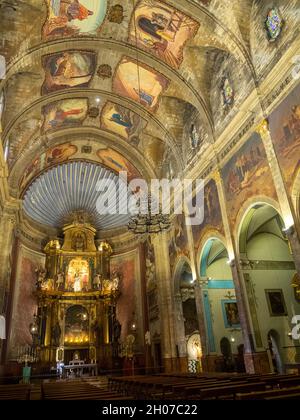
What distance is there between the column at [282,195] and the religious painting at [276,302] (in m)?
5.30

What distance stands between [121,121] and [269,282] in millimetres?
11823

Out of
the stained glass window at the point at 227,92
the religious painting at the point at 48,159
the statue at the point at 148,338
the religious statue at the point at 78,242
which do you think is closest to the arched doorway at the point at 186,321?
the statue at the point at 148,338

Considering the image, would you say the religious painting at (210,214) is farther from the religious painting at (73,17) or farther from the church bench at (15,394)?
the church bench at (15,394)

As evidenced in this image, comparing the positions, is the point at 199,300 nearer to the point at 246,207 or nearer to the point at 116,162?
the point at 246,207

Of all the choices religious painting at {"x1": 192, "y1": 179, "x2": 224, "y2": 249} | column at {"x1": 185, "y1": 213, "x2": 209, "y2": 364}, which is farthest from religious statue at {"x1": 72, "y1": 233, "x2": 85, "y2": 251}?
religious painting at {"x1": 192, "y1": 179, "x2": 224, "y2": 249}

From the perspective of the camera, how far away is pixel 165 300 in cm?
1670

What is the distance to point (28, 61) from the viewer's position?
497 inches

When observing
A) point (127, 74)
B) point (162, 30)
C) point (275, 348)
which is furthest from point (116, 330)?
point (162, 30)

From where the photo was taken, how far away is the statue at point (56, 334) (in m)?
19.9

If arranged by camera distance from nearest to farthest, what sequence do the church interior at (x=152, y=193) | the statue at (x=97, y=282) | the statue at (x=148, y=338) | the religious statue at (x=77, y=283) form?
the church interior at (x=152, y=193) → the statue at (x=148, y=338) → the statue at (x=97, y=282) → the religious statue at (x=77, y=283)

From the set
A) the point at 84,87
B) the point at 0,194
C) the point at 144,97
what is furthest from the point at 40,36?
the point at 0,194

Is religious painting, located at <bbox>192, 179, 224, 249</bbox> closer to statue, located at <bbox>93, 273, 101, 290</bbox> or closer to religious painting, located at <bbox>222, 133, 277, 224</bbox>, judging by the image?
religious painting, located at <bbox>222, 133, 277, 224</bbox>

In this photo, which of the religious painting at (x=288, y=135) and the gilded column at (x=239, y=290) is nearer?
the religious painting at (x=288, y=135)

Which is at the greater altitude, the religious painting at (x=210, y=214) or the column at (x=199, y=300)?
the religious painting at (x=210, y=214)
